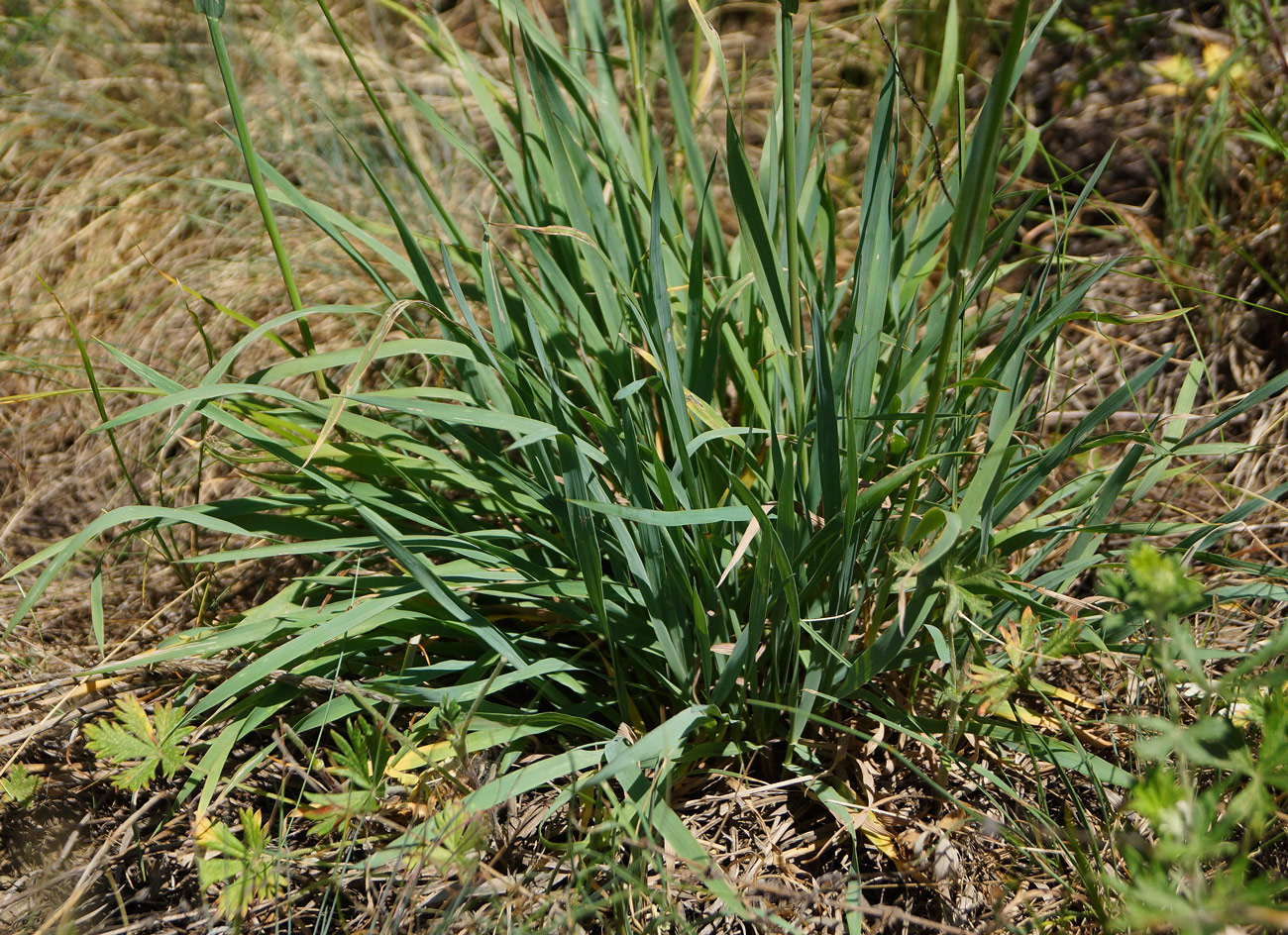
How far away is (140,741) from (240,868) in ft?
0.76

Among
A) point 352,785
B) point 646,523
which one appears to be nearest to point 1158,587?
point 646,523

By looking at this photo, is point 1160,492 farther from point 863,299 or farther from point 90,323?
point 90,323

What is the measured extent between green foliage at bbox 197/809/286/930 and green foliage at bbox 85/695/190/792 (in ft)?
0.35

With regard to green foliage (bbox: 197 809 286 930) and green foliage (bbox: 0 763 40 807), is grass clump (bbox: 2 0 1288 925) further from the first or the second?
green foliage (bbox: 0 763 40 807)

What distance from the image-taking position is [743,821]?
4.17ft

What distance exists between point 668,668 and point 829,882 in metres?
0.36

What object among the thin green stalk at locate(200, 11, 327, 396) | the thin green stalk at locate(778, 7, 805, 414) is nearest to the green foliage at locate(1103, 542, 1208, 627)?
the thin green stalk at locate(778, 7, 805, 414)

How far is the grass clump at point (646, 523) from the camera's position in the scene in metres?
1.09

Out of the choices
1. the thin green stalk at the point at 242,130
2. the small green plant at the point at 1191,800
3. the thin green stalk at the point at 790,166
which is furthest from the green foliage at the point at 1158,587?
the thin green stalk at the point at 242,130

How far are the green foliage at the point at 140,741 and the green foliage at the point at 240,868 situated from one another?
11 cm

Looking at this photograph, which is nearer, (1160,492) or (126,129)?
(1160,492)

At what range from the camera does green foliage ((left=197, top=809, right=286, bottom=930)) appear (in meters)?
1.05

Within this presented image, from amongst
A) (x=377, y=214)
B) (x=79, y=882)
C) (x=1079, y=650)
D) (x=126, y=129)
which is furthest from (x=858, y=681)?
(x=126, y=129)

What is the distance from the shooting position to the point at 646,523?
109 cm
